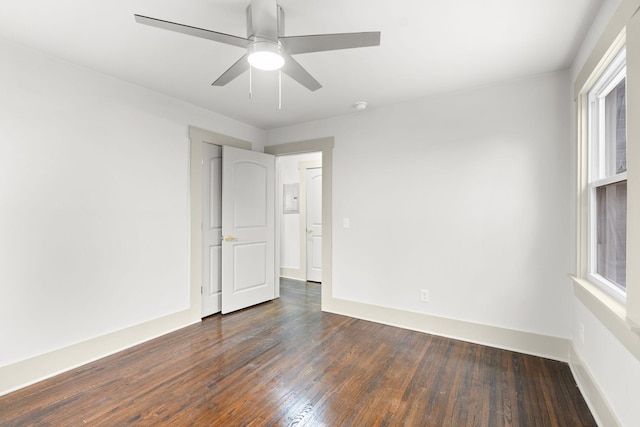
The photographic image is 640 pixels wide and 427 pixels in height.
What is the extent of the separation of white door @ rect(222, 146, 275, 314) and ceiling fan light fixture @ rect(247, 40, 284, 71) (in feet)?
6.64

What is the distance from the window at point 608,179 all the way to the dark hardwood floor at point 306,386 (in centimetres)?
88

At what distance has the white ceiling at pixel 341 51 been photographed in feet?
5.54

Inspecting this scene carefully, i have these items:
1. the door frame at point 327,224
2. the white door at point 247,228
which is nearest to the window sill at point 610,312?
the door frame at point 327,224

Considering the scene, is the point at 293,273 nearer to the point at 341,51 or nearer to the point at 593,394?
the point at 341,51

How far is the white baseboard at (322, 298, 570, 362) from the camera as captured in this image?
2.47 m

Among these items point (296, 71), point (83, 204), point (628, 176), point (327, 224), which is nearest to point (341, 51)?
point (296, 71)

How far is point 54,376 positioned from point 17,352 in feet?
1.01

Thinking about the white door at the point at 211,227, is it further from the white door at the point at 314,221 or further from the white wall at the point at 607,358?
the white wall at the point at 607,358

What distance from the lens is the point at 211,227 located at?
3.53 metres

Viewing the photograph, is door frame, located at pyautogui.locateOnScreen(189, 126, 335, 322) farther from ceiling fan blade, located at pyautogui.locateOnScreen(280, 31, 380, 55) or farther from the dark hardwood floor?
ceiling fan blade, located at pyautogui.locateOnScreen(280, 31, 380, 55)

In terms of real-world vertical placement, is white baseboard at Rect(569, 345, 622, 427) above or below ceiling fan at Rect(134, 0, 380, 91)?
below

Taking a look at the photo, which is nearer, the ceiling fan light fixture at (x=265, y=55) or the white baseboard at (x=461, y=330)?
the ceiling fan light fixture at (x=265, y=55)

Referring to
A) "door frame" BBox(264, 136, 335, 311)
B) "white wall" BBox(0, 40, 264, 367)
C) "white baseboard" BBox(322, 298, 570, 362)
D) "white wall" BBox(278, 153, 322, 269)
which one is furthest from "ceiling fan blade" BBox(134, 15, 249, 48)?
"white wall" BBox(278, 153, 322, 269)

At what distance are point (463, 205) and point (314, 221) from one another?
9.52 feet
